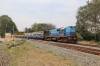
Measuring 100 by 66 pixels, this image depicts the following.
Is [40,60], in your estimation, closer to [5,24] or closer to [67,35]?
[67,35]

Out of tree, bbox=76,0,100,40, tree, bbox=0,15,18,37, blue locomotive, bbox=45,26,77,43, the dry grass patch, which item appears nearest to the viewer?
the dry grass patch

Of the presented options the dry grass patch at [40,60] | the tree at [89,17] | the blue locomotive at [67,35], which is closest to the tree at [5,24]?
the tree at [89,17]

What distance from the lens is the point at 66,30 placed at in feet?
99.6

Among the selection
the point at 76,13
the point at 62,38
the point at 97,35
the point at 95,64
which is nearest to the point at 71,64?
the point at 95,64

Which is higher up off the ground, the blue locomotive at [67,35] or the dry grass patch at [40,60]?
the blue locomotive at [67,35]

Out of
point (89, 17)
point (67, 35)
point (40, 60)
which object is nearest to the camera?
point (40, 60)

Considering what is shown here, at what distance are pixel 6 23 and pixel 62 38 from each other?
79.7 m

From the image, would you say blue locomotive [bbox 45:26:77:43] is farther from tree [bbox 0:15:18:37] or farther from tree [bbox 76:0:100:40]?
tree [bbox 0:15:18:37]

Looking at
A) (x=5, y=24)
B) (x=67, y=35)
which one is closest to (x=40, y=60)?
(x=67, y=35)

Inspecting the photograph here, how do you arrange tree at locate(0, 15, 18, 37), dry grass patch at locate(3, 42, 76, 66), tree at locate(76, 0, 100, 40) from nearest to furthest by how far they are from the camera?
dry grass patch at locate(3, 42, 76, 66) < tree at locate(76, 0, 100, 40) < tree at locate(0, 15, 18, 37)

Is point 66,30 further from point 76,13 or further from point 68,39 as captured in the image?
point 76,13

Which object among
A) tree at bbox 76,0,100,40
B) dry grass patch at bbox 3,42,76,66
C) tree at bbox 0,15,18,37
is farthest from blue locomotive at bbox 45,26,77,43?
tree at bbox 0,15,18,37

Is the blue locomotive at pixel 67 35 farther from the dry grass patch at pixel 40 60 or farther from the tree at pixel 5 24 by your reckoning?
the tree at pixel 5 24

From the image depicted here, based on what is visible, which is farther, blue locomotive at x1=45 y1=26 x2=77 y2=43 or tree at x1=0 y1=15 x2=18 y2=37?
tree at x1=0 y1=15 x2=18 y2=37
